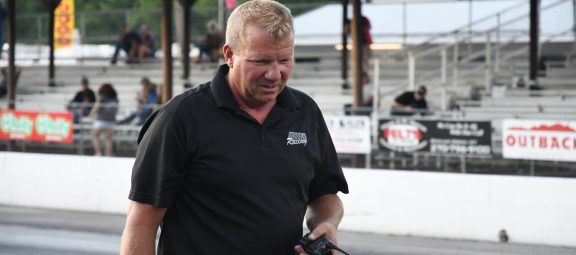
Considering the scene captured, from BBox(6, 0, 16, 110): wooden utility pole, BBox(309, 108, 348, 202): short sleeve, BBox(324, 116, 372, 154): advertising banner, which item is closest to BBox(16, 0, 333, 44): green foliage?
BBox(6, 0, 16, 110): wooden utility pole

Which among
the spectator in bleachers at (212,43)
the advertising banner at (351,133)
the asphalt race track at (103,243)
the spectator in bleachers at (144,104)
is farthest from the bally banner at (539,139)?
the spectator in bleachers at (212,43)

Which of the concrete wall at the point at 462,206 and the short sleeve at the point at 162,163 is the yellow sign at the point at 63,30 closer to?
the concrete wall at the point at 462,206

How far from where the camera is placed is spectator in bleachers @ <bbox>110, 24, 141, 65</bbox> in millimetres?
28188

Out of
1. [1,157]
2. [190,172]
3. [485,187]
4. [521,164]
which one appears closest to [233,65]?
[190,172]

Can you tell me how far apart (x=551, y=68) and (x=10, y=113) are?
10.8m

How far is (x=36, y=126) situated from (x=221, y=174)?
14.8 m

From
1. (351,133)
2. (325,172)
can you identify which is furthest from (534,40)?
(325,172)

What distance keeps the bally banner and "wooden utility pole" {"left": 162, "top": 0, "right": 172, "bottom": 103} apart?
6.56 metres

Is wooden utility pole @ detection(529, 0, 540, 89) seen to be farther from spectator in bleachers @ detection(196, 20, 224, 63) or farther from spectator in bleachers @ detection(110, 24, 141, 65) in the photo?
spectator in bleachers @ detection(110, 24, 141, 65)

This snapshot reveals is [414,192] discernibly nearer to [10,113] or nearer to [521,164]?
[521,164]

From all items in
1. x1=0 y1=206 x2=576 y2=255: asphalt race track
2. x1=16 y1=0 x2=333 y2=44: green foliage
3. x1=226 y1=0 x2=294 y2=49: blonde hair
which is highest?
x1=16 y1=0 x2=333 y2=44: green foliage


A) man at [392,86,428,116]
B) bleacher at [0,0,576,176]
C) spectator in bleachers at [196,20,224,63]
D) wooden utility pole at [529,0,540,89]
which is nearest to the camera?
bleacher at [0,0,576,176]

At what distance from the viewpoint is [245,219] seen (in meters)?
3.53

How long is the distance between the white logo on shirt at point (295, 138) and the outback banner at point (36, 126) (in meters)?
14.4
